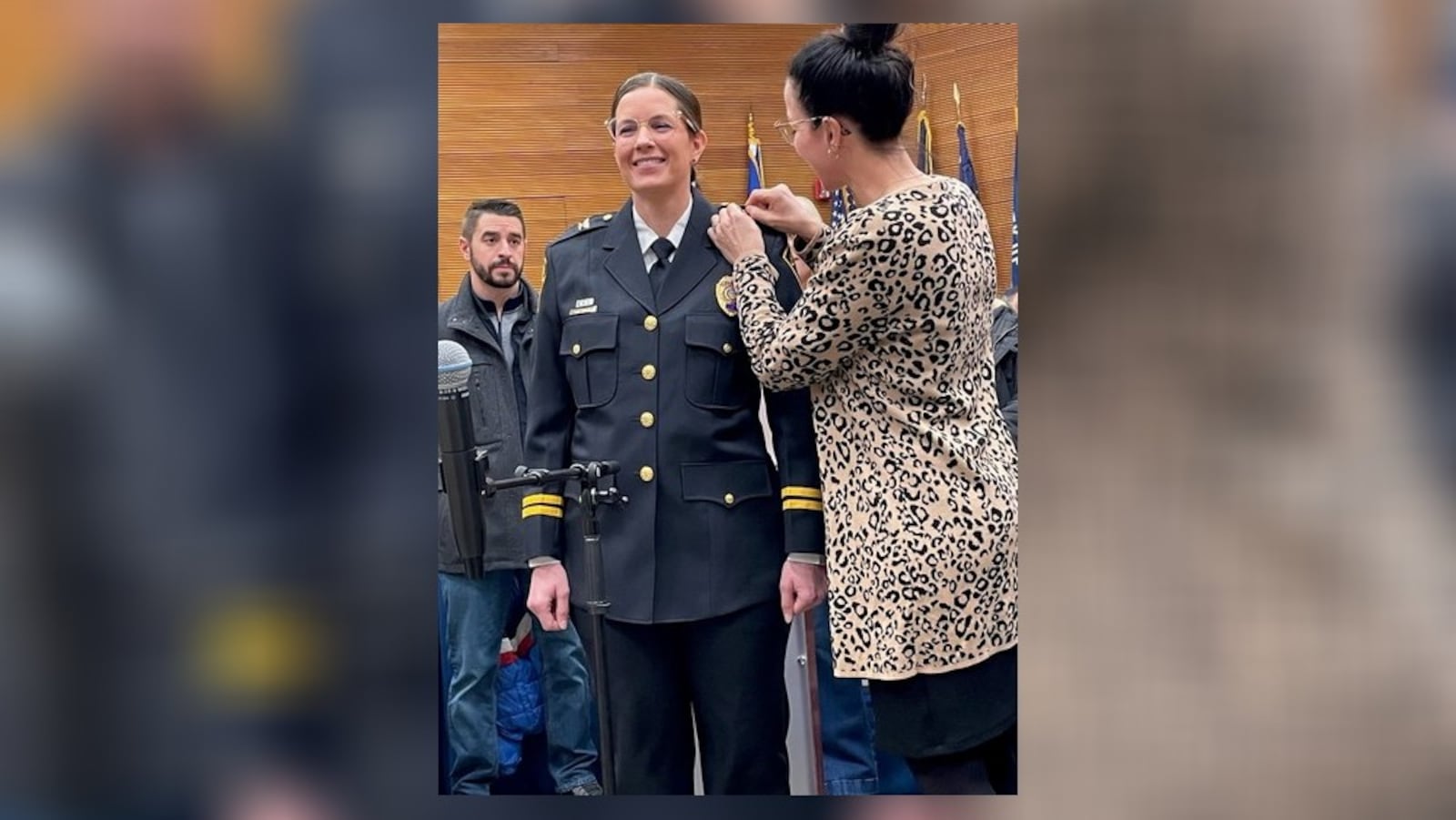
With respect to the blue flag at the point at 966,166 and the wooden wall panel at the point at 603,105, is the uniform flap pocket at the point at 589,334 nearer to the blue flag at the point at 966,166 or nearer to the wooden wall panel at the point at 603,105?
the wooden wall panel at the point at 603,105

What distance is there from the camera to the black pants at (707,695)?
2750 mm

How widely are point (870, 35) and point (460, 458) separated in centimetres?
98

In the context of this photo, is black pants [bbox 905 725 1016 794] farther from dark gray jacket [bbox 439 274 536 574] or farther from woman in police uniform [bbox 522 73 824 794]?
dark gray jacket [bbox 439 274 536 574]

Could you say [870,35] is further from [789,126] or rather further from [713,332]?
[713,332]

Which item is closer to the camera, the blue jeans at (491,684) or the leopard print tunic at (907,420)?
the leopard print tunic at (907,420)

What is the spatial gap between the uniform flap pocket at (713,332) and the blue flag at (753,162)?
0.22 m

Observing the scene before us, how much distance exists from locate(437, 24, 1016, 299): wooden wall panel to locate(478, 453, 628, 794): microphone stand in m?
0.33

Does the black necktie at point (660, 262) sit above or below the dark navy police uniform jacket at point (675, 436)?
above

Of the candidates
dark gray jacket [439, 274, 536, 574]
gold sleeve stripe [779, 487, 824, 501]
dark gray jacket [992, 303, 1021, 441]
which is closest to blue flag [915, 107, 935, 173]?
dark gray jacket [992, 303, 1021, 441]

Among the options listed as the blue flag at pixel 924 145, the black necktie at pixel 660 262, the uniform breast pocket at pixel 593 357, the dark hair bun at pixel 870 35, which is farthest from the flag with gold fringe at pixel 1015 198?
the uniform breast pocket at pixel 593 357
